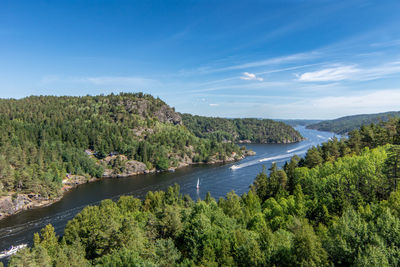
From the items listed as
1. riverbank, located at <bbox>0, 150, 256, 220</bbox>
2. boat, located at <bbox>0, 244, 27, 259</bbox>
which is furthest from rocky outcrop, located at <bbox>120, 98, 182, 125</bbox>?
boat, located at <bbox>0, 244, 27, 259</bbox>

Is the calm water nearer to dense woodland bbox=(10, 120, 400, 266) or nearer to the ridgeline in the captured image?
the ridgeline

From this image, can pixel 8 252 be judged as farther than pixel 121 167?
No

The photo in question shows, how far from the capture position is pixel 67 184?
99500 mm

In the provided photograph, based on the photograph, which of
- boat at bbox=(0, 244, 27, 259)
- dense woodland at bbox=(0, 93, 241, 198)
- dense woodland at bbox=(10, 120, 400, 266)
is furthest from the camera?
dense woodland at bbox=(0, 93, 241, 198)

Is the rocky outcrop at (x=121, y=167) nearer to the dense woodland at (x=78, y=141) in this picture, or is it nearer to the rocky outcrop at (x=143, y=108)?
the dense woodland at (x=78, y=141)

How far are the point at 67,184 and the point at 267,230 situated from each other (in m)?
93.7

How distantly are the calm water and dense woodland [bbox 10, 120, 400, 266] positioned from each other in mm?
21368

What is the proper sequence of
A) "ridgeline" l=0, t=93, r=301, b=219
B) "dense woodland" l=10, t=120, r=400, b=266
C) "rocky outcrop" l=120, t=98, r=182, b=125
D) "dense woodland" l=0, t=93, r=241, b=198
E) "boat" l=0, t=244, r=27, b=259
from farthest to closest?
"rocky outcrop" l=120, t=98, r=182, b=125
"dense woodland" l=0, t=93, r=241, b=198
"ridgeline" l=0, t=93, r=301, b=219
"boat" l=0, t=244, r=27, b=259
"dense woodland" l=10, t=120, r=400, b=266

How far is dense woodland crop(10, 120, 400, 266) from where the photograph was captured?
2289 centimetres

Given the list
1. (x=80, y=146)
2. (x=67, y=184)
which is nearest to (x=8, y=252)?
(x=67, y=184)

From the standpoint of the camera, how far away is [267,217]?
1612 inches

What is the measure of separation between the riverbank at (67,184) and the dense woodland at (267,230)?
121 feet

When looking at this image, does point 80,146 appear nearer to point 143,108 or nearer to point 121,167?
point 121,167

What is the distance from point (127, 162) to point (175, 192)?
65586 millimetres
